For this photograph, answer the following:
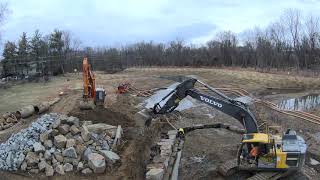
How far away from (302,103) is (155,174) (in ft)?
66.0

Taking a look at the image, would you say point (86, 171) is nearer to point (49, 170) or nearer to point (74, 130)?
point (49, 170)

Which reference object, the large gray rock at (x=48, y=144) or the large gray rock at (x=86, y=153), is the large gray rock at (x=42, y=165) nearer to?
the large gray rock at (x=48, y=144)

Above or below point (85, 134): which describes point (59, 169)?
below

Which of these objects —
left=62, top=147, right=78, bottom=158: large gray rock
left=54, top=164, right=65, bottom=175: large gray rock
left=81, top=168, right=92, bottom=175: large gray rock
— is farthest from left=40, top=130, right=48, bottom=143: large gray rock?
left=81, top=168, right=92, bottom=175: large gray rock

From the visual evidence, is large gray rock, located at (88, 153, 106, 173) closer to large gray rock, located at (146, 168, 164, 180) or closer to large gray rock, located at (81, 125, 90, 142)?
large gray rock, located at (81, 125, 90, 142)

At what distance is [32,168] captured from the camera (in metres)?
14.1

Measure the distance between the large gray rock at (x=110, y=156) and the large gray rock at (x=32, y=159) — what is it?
Answer: 2212 millimetres

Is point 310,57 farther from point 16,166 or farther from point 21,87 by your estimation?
point 16,166

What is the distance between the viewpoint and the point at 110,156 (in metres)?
14.7

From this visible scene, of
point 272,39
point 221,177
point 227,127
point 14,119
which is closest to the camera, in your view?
point 221,177

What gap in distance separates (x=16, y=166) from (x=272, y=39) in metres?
58.5

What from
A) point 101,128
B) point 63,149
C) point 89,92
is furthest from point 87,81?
point 63,149

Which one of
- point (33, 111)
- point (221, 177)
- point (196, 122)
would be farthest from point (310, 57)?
point (221, 177)

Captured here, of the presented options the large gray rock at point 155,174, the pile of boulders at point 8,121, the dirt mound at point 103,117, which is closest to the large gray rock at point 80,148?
the large gray rock at point 155,174
